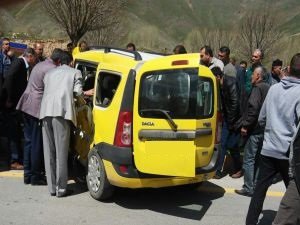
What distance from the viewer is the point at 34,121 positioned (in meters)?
6.08

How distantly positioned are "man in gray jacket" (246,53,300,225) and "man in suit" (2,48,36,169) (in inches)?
148

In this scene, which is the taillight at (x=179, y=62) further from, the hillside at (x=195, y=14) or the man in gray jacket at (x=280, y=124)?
the hillside at (x=195, y=14)

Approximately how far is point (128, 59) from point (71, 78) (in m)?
0.73

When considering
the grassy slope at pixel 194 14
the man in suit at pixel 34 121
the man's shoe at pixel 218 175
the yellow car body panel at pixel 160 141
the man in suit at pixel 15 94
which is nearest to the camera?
the yellow car body panel at pixel 160 141

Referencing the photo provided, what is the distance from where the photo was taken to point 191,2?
132250 mm

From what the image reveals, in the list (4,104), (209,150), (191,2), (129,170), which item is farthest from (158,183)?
(191,2)

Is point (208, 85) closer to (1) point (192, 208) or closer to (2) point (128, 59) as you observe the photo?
(2) point (128, 59)

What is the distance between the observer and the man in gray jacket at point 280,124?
4.16m

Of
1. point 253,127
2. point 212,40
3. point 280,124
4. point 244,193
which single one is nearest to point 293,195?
point 280,124

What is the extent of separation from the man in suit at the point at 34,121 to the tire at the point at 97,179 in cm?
93

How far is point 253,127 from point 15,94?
135 inches

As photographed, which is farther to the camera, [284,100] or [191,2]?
[191,2]

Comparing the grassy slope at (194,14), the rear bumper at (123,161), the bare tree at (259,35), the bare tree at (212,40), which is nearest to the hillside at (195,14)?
the grassy slope at (194,14)

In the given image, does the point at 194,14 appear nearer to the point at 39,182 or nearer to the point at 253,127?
the point at 253,127
